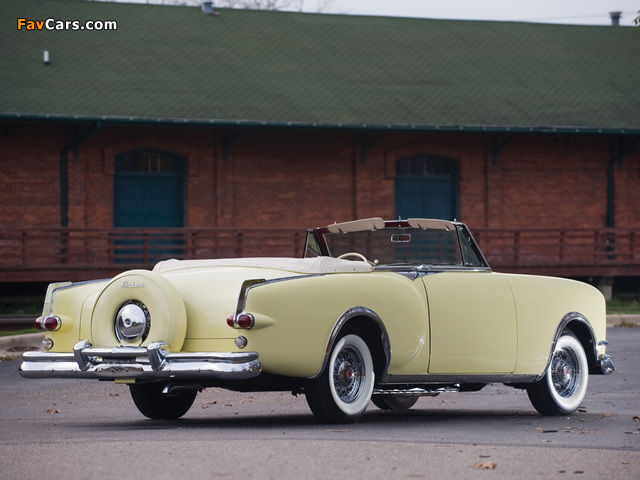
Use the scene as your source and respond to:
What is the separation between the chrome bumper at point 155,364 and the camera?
8383mm

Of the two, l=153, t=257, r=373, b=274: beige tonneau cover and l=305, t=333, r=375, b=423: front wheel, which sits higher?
l=153, t=257, r=373, b=274: beige tonneau cover

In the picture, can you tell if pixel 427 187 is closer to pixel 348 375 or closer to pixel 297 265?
pixel 297 265

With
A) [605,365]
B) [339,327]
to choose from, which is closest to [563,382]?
[605,365]

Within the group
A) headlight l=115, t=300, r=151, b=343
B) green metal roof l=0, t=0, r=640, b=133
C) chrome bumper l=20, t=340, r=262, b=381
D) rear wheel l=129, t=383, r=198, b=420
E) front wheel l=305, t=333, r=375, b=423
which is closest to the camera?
chrome bumper l=20, t=340, r=262, b=381

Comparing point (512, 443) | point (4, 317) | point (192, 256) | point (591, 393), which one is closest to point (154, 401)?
point (512, 443)

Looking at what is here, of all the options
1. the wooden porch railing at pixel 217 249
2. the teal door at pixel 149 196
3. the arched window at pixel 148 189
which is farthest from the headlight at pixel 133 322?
the arched window at pixel 148 189

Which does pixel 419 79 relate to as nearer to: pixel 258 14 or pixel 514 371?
pixel 258 14

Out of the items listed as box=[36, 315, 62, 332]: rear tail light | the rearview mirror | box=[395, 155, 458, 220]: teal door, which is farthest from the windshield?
box=[395, 155, 458, 220]: teal door

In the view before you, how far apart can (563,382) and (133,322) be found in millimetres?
3931

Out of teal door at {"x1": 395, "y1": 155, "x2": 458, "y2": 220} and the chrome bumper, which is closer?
the chrome bumper

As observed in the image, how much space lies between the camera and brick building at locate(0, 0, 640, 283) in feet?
92.5

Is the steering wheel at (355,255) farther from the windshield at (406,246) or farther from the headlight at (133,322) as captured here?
the headlight at (133,322)

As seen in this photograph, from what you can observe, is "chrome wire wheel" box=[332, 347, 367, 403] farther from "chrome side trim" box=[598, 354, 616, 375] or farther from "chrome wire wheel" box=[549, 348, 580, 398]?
"chrome side trim" box=[598, 354, 616, 375]

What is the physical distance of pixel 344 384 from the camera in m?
9.06
